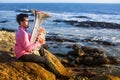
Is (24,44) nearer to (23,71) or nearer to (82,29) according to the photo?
(23,71)

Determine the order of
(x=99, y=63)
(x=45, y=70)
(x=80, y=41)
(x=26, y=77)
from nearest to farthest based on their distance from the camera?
(x=26, y=77)
(x=45, y=70)
(x=99, y=63)
(x=80, y=41)

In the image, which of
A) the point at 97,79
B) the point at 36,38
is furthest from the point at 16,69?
the point at 97,79

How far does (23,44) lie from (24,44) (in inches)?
1.3

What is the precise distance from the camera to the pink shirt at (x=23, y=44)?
8984 mm

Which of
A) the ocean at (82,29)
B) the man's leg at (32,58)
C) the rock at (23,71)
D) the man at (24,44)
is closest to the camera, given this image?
the rock at (23,71)

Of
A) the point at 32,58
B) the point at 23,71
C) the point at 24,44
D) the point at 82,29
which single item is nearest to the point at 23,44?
the point at 24,44

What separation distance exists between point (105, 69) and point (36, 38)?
394 inches

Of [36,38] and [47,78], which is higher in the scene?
[36,38]

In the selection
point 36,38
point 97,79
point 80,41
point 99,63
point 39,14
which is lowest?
point 80,41

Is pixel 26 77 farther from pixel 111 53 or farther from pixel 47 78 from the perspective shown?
pixel 111 53

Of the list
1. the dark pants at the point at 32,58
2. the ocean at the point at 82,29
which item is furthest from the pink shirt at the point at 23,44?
the ocean at the point at 82,29

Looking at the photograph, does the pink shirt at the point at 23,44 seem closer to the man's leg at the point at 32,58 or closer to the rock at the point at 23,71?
the man's leg at the point at 32,58

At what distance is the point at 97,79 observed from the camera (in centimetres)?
932

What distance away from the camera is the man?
898cm
